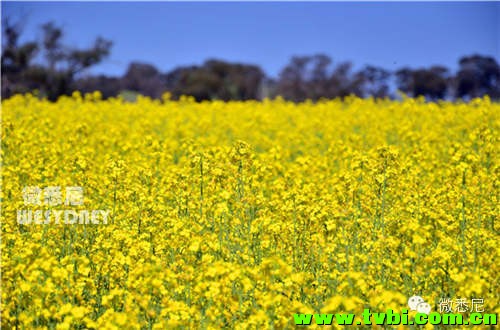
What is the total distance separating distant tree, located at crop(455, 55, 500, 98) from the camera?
48.5 metres

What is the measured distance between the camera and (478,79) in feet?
161

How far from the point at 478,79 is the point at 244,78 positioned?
58.3 ft

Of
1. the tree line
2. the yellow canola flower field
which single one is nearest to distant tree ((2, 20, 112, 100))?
the tree line

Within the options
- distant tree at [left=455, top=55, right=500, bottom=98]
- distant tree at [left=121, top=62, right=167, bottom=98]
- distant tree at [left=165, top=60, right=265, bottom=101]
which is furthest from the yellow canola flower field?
distant tree at [left=121, top=62, right=167, bottom=98]

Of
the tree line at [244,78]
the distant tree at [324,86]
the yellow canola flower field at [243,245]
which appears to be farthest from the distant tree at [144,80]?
the yellow canola flower field at [243,245]

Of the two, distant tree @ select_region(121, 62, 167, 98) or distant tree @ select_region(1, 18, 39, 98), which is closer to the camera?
distant tree @ select_region(1, 18, 39, 98)

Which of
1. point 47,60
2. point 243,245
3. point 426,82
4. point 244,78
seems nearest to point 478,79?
point 426,82

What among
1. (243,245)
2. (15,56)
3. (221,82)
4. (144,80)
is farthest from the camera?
(144,80)

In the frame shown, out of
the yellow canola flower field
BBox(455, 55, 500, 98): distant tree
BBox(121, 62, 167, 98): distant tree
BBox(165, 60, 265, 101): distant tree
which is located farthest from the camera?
BBox(121, 62, 167, 98): distant tree

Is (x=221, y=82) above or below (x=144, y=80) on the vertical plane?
below

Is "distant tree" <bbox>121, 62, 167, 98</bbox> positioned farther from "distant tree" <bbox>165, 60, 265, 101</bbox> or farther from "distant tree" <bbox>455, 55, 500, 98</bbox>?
"distant tree" <bbox>455, 55, 500, 98</bbox>

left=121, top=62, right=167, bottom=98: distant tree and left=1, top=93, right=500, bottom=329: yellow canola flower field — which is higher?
left=121, top=62, right=167, bottom=98: distant tree

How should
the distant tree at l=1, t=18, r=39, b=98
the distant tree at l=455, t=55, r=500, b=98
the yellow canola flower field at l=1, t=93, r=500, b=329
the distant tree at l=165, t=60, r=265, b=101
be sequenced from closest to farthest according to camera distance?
the yellow canola flower field at l=1, t=93, r=500, b=329
the distant tree at l=1, t=18, r=39, b=98
the distant tree at l=165, t=60, r=265, b=101
the distant tree at l=455, t=55, r=500, b=98

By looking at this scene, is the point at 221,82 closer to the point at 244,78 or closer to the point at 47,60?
the point at 244,78
